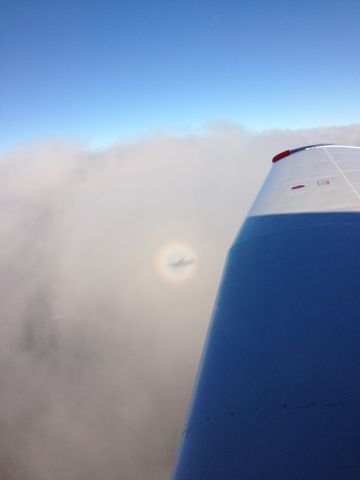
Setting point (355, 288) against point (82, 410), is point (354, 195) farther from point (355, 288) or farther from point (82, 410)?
point (82, 410)

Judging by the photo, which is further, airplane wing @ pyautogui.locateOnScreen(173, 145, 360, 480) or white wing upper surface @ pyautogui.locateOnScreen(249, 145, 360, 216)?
white wing upper surface @ pyautogui.locateOnScreen(249, 145, 360, 216)

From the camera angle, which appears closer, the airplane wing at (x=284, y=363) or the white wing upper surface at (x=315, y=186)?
the airplane wing at (x=284, y=363)

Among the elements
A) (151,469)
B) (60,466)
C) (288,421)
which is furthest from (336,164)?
(60,466)

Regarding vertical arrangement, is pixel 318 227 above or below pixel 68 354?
above
